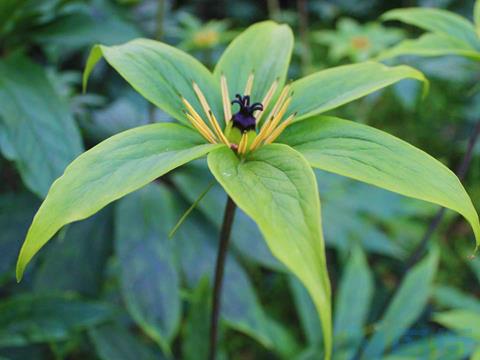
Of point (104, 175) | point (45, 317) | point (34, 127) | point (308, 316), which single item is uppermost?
point (104, 175)

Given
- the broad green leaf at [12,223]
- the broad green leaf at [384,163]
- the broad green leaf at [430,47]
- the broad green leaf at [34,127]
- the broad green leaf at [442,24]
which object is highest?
the broad green leaf at [442,24]

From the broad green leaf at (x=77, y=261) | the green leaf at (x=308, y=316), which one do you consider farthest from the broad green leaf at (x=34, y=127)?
A: the green leaf at (x=308, y=316)

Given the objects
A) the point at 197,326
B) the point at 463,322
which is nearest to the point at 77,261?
the point at 197,326

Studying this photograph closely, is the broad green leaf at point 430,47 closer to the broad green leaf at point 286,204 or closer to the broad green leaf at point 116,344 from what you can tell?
the broad green leaf at point 286,204

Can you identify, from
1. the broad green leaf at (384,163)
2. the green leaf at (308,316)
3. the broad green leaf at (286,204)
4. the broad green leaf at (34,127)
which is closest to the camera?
the broad green leaf at (286,204)

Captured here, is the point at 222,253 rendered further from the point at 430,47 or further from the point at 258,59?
the point at 430,47

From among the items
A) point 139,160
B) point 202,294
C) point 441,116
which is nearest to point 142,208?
point 202,294

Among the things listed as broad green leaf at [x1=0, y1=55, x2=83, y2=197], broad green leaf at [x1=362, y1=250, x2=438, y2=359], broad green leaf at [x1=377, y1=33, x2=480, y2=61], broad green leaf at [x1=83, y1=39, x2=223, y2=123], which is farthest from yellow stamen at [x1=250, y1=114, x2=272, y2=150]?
broad green leaf at [x1=362, y1=250, x2=438, y2=359]

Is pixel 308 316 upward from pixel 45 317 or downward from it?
downward
